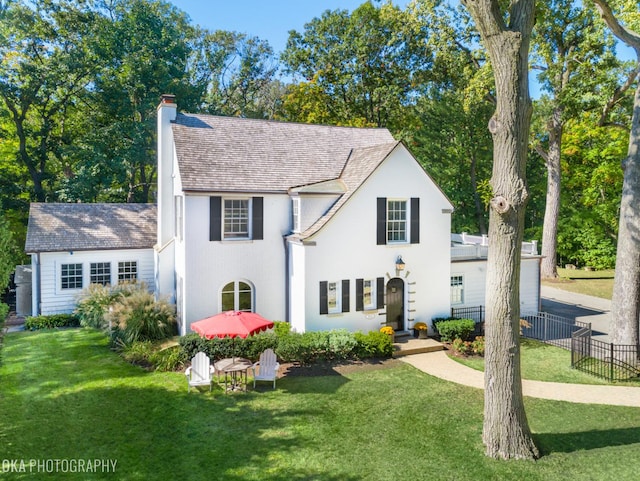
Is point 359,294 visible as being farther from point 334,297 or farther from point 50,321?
point 50,321

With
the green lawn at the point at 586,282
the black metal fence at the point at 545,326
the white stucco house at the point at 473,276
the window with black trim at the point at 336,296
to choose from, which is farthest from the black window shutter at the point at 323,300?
the green lawn at the point at 586,282

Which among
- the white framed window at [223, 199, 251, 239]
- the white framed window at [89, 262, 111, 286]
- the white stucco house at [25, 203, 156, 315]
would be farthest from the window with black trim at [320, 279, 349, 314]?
the white framed window at [89, 262, 111, 286]

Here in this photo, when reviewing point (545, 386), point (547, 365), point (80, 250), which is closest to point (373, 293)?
point (547, 365)

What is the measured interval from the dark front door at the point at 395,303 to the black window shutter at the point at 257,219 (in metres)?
5.66

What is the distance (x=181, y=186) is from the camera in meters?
16.9

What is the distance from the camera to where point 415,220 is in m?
18.2

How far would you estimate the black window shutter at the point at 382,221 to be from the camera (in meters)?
17.6

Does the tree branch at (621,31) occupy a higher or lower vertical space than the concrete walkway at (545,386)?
higher

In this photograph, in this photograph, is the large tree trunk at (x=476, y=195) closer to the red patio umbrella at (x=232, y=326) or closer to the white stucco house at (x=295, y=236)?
the white stucco house at (x=295, y=236)

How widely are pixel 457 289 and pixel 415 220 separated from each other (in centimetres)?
448

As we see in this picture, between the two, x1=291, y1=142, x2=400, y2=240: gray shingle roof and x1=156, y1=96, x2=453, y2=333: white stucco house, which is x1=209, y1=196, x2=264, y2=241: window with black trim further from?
x1=291, y1=142, x2=400, y2=240: gray shingle roof

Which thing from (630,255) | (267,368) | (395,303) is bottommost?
(267,368)

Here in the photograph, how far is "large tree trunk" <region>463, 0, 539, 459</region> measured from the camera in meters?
8.78

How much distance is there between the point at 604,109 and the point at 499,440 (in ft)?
80.9
